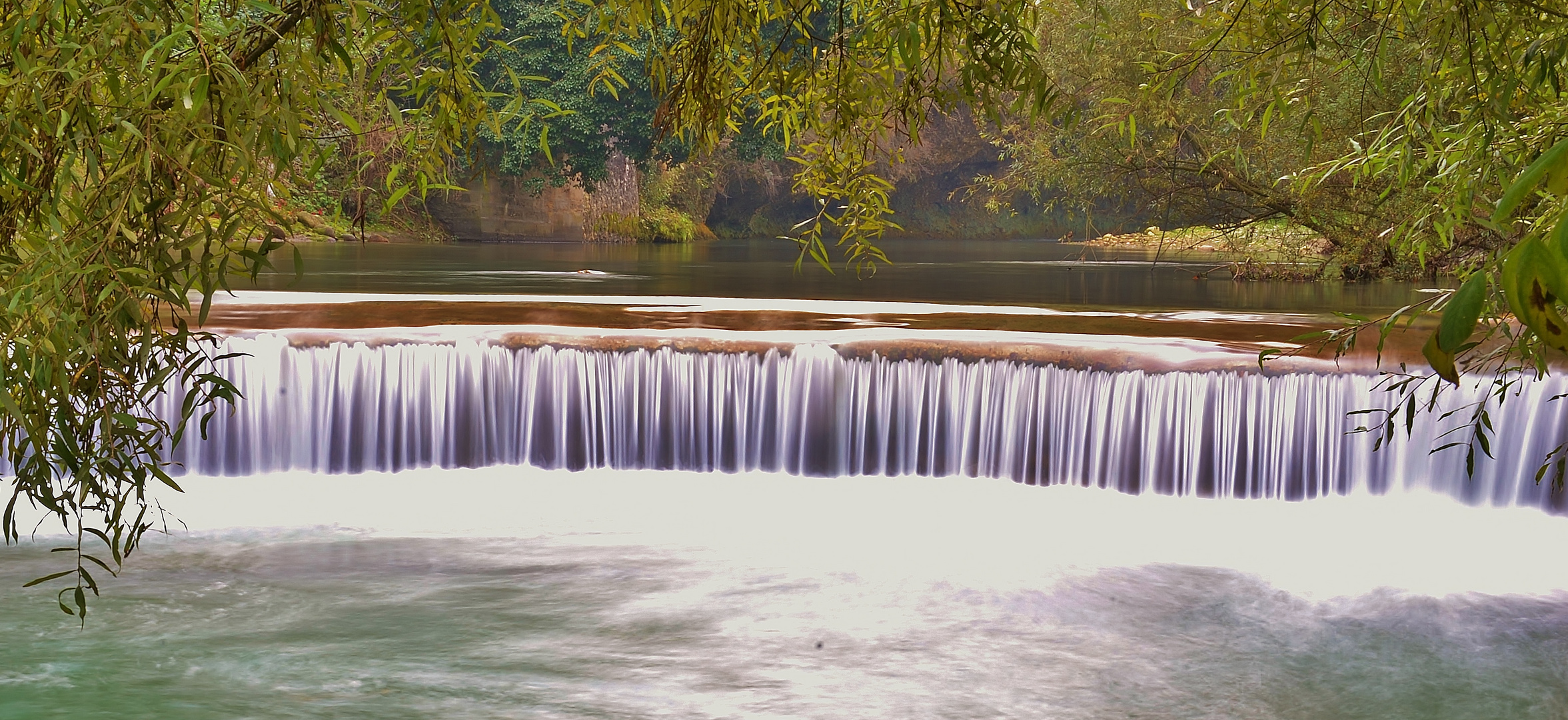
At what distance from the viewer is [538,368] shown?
11.1 meters

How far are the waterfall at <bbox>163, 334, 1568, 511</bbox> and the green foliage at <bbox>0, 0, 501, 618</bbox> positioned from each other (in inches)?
320

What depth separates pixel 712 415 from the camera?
10.9 meters

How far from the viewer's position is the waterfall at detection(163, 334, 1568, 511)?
10.2 meters

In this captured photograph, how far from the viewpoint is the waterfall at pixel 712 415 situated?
10203 millimetres

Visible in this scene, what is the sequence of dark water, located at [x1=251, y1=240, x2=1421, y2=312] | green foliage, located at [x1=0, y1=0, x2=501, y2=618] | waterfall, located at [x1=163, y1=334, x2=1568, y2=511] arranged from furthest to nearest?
dark water, located at [x1=251, y1=240, x2=1421, y2=312], waterfall, located at [x1=163, y1=334, x2=1568, y2=511], green foliage, located at [x1=0, y1=0, x2=501, y2=618]

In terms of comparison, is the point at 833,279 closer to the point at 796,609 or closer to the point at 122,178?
the point at 796,609

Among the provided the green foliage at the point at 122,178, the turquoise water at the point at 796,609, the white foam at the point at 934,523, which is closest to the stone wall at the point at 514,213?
the white foam at the point at 934,523

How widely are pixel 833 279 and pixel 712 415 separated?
7.40 meters

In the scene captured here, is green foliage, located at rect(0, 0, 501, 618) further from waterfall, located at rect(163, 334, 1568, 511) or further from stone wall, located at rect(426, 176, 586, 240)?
stone wall, located at rect(426, 176, 586, 240)

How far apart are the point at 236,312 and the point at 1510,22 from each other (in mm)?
10039

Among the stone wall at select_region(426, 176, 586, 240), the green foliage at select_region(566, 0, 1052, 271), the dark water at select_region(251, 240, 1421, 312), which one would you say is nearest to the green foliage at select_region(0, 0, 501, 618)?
the green foliage at select_region(566, 0, 1052, 271)

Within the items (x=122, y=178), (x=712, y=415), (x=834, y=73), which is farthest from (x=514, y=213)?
(x=122, y=178)

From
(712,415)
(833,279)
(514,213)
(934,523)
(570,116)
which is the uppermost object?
(570,116)

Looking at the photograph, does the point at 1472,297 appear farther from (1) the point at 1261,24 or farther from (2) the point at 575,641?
(2) the point at 575,641
